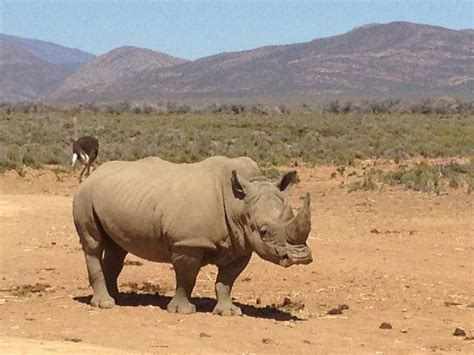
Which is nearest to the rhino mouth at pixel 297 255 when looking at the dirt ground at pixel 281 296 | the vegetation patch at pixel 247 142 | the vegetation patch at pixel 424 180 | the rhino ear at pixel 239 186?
the dirt ground at pixel 281 296

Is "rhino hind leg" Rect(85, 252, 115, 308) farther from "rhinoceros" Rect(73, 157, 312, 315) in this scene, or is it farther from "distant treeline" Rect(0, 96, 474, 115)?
"distant treeline" Rect(0, 96, 474, 115)

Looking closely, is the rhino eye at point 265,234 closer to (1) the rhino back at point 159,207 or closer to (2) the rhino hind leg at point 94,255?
(1) the rhino back at point 159,207

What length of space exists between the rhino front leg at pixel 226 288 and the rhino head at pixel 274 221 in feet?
1.96

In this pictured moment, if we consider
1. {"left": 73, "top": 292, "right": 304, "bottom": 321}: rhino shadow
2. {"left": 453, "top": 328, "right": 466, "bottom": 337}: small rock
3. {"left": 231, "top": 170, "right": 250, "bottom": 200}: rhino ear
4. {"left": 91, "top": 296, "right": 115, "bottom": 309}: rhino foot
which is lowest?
{"left": 73, "top": 292, "right": 304, "bottom": 321}: rhino shadow

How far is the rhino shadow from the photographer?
34.7 feet

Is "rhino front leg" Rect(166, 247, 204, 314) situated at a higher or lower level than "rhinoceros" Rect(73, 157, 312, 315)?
lower

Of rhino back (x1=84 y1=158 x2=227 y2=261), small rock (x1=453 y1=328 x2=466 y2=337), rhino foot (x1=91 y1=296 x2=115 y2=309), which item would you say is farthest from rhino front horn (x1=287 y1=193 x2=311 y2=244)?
rhino foot (x1=91 y1=296 x2=115 y2=309)

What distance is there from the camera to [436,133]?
48469 millimetres

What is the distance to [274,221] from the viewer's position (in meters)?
9.71

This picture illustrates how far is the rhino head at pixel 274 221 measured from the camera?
9469mm

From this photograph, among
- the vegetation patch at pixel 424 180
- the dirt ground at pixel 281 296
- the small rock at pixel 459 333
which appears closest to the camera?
the dirt ground at pixel 281 296

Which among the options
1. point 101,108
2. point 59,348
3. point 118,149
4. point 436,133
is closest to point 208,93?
point 101,108

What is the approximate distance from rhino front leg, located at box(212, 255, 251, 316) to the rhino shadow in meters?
0.30

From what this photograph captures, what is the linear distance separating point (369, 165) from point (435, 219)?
14.0 metres
